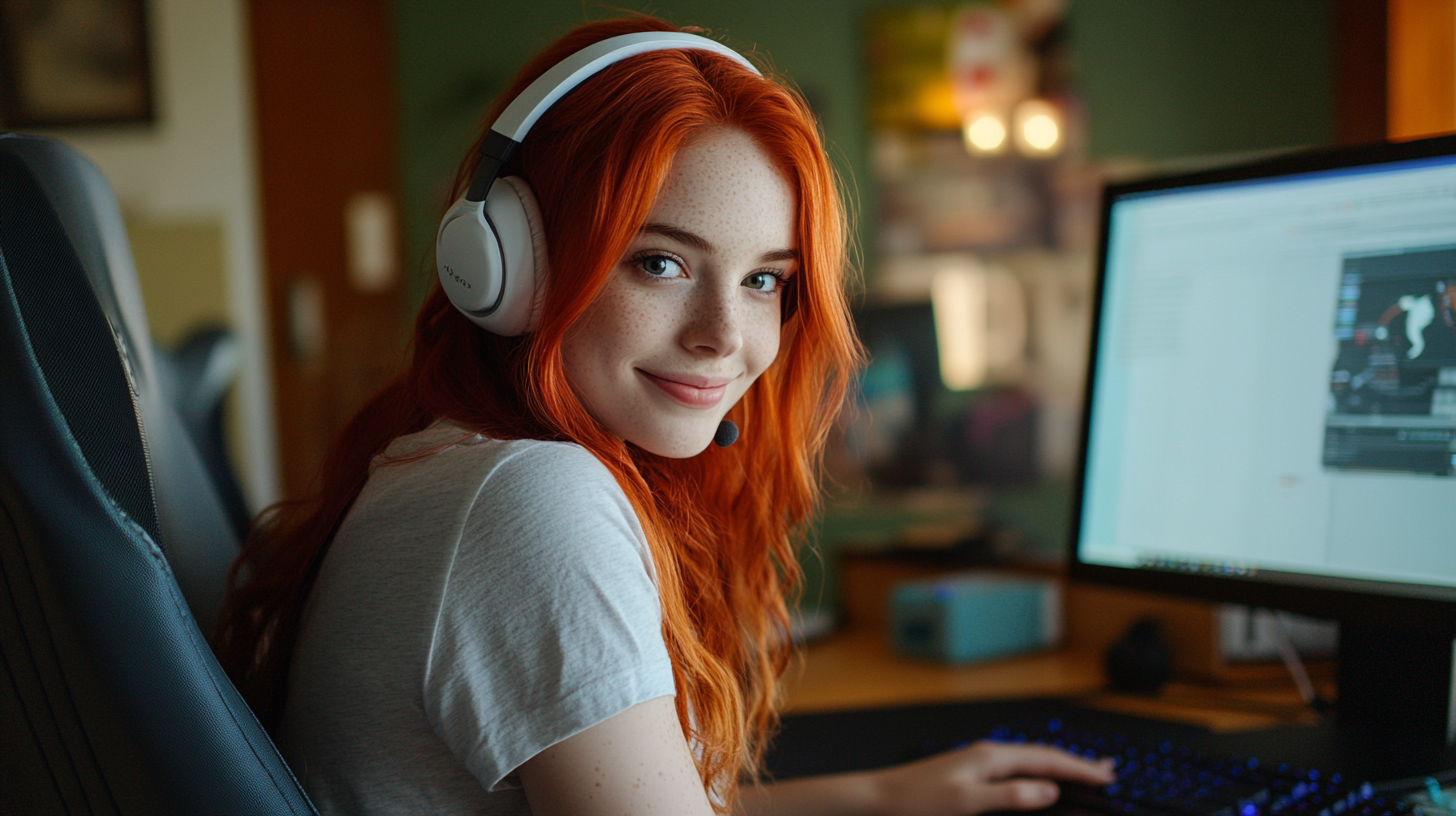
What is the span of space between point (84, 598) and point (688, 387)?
36cm

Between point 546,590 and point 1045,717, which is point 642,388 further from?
point 1045,717

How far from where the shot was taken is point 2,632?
40cm

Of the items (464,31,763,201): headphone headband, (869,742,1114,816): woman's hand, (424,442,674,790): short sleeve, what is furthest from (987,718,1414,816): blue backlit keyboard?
(464,31,763,201): headphone headband

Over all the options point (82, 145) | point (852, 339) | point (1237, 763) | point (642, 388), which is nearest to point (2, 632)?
point (642, 388)

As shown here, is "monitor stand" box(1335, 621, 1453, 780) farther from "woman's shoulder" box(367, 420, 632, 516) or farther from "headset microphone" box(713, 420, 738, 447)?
"woman's shoulder" box(367, 420, 632, 516)

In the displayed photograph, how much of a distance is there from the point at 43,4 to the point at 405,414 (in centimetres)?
285

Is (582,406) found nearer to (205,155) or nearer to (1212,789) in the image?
(1212,789)

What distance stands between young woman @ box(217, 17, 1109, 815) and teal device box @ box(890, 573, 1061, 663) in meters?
0.46

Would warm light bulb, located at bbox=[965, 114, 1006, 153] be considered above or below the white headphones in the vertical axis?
above

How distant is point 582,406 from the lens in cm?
64

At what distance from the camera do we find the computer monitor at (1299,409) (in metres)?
0.71

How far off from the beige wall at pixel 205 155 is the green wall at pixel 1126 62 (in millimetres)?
680

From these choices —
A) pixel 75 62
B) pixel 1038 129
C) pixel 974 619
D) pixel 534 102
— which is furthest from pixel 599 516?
pixel 75 62

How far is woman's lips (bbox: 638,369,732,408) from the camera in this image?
2.09 feet
